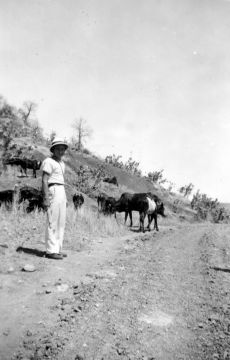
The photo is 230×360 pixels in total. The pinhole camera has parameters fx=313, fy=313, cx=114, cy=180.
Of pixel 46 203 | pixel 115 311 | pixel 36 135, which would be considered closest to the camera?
pixel 115 311

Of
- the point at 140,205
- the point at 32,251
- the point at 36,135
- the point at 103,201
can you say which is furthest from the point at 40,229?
the point at 36,135

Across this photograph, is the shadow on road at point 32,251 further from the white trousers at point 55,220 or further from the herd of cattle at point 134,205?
the herd of cattle at point 134,205

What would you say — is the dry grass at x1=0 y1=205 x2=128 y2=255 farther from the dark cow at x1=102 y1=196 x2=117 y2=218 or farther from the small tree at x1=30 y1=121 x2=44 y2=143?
the small tree at x1=30 y1=121 x2=44 y2=143

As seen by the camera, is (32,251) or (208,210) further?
(208,210)

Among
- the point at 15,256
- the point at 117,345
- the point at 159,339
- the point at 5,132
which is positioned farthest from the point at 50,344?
the point at 5,132

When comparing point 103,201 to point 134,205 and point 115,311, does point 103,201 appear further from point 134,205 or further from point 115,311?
point 115,311

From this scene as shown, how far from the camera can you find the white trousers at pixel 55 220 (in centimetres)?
582

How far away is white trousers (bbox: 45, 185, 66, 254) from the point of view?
582 centimetres

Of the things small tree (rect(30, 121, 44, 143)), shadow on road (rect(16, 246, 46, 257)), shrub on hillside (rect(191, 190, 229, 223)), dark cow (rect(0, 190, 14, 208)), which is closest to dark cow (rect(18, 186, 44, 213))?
dark cow (rect(0, 190, 14, 208))

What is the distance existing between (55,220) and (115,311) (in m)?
2.69

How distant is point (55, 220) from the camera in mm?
5887

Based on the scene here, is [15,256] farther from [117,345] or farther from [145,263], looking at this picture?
[117,345]

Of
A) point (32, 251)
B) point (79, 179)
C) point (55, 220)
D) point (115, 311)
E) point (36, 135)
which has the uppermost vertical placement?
point (36, 135)

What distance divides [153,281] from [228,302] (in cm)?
116
